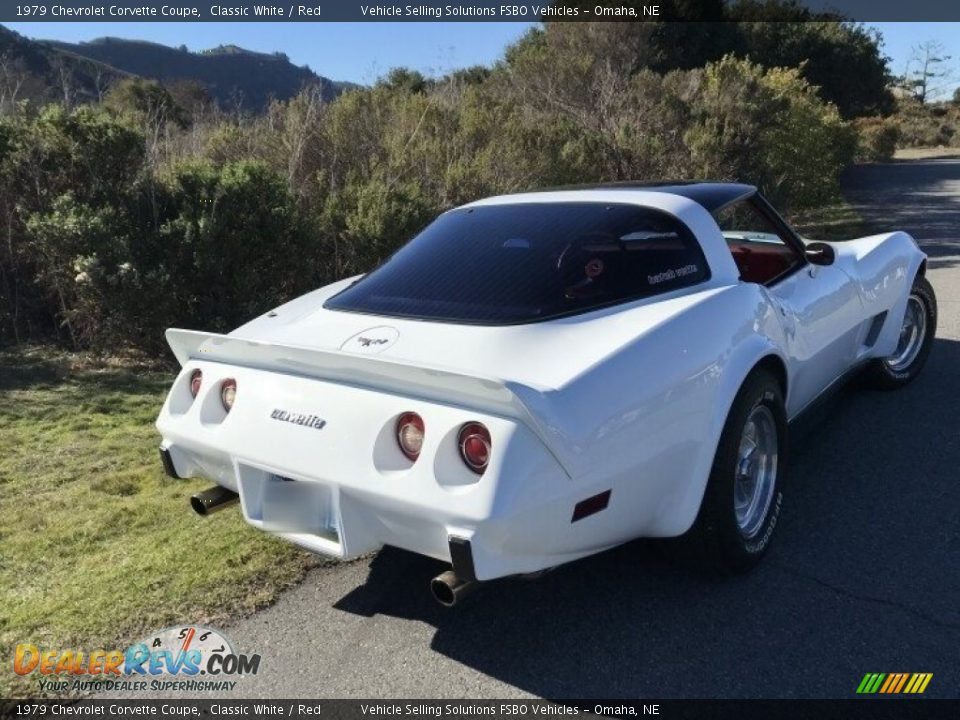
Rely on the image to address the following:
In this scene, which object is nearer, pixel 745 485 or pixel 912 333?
pixel 745 485

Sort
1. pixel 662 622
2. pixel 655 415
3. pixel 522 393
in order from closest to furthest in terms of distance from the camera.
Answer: pixel 522 393 → pixel 655 415 → pixel 662 622

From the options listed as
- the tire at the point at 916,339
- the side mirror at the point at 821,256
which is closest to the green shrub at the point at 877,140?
the tire at the point at 916,339

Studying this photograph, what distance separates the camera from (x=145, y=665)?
283cm

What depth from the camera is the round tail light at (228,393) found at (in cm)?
311

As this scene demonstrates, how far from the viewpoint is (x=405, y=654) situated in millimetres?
2828

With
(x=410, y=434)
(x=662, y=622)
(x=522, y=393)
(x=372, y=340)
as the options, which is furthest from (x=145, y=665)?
(x=662, y=622)

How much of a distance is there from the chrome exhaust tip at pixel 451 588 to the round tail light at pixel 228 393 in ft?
3.75

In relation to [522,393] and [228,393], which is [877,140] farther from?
[522,393]

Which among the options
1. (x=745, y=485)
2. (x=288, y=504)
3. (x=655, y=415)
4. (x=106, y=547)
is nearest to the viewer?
(x=655, y=415)

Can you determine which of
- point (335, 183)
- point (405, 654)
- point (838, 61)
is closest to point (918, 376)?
point (405, 654)

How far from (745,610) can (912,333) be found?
3.41 meters

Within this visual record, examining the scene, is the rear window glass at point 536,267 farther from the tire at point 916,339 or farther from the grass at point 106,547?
the tire at point 916,339

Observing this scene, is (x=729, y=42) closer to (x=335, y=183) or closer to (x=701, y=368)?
(x=335, y=183)

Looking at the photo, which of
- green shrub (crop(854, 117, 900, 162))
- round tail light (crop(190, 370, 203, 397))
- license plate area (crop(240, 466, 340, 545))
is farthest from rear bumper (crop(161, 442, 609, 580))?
green shrub (crop(854, 117, 900, 162))
